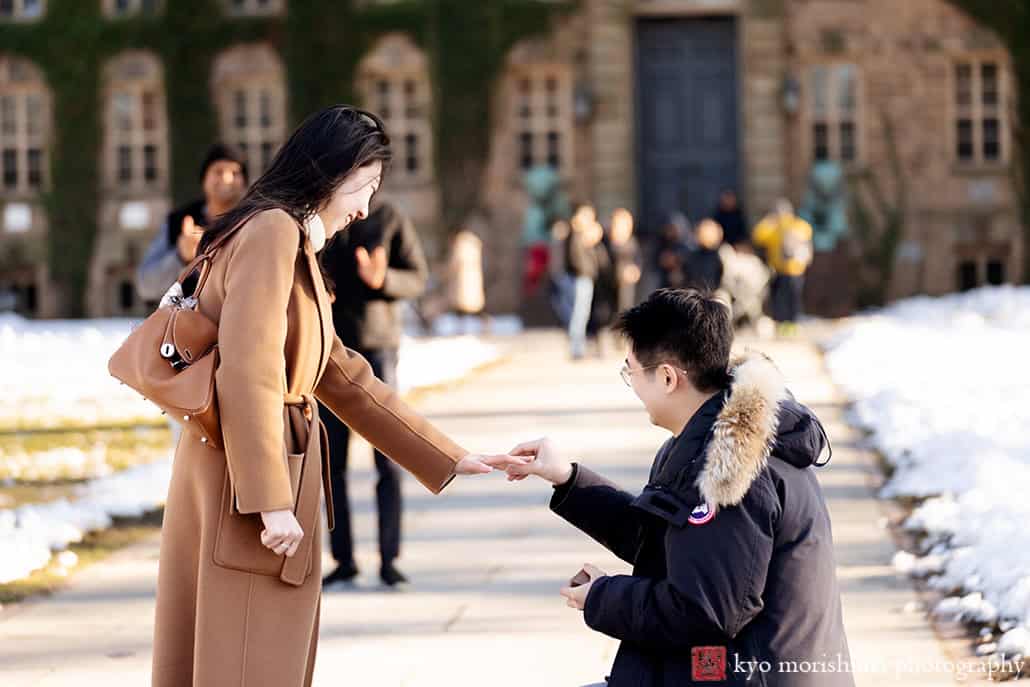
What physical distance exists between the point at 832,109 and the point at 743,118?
1.47 m

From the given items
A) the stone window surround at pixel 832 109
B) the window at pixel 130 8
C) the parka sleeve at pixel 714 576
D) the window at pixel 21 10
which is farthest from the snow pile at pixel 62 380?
the stone window surround at pixel 832 109

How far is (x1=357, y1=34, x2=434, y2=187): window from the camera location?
31016 millimetres

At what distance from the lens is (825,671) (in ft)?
12.6

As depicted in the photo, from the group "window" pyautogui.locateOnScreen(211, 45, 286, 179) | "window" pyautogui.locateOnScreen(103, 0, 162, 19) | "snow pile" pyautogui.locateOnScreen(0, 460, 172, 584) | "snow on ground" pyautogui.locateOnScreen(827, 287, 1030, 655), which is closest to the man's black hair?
"snow on ground" pyautogui.locateOnScreen(827, 287, 1030, 655)

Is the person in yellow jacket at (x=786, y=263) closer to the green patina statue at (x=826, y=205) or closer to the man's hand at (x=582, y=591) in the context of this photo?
the green patina statue at (x=826, y=205)

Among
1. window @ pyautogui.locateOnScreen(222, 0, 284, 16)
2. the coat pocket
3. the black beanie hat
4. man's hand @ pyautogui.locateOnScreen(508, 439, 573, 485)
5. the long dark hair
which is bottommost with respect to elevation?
the coat pocket

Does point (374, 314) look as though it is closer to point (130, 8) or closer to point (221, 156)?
point (221, 156)

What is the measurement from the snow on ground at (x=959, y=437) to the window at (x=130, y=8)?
1465cm

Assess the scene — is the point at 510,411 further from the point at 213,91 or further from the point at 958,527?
the point at 213,91

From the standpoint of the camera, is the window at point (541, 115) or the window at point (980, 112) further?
the window at point (541, 115)

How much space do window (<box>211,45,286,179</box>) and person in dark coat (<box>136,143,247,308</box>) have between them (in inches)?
913

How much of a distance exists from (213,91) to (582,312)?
13713 mm

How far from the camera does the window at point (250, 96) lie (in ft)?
104

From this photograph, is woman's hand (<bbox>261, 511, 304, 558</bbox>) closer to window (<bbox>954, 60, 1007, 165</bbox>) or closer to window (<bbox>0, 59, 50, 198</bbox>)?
window (<bbox>954, 60, 1007, 165</bbox>)
